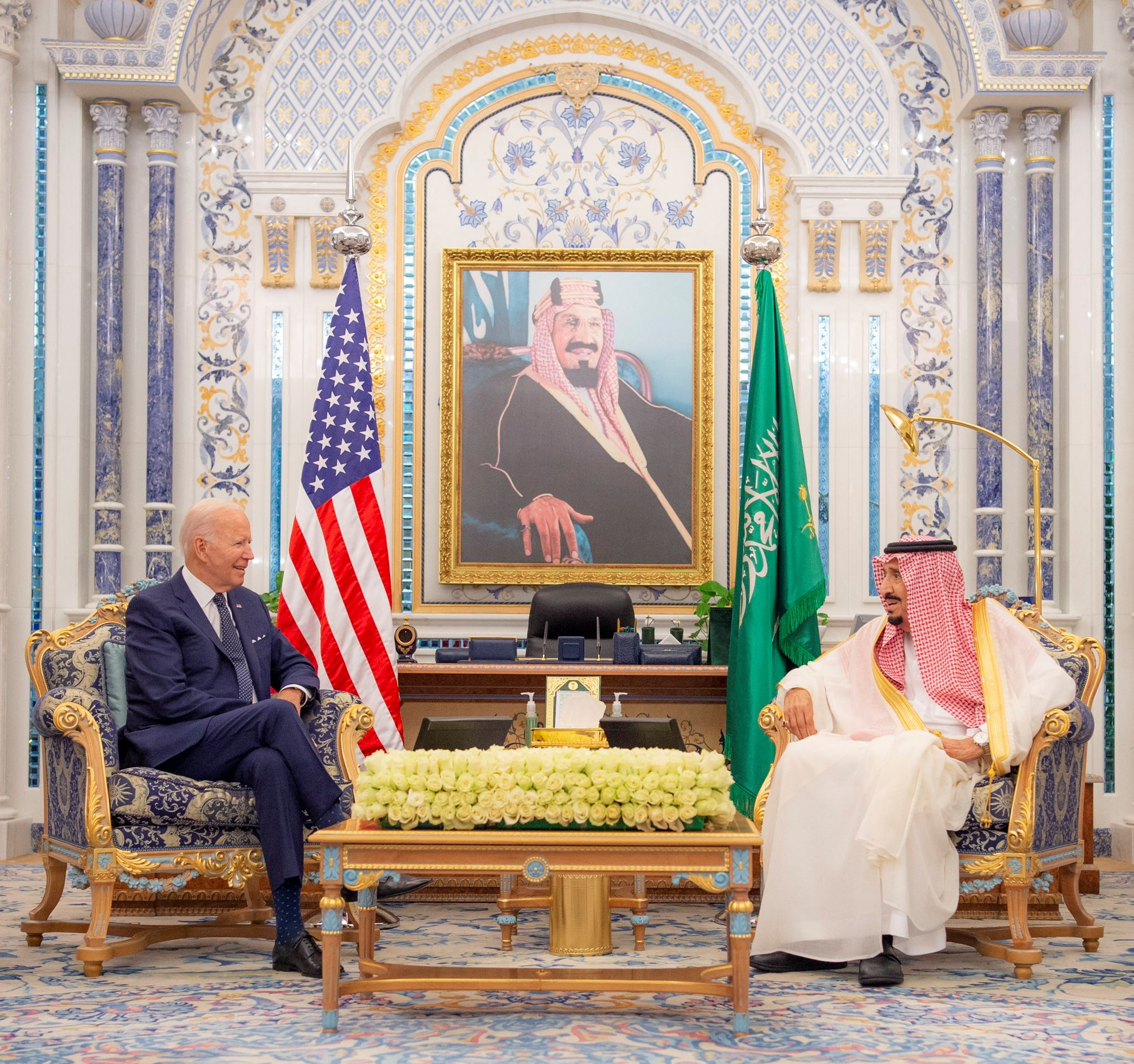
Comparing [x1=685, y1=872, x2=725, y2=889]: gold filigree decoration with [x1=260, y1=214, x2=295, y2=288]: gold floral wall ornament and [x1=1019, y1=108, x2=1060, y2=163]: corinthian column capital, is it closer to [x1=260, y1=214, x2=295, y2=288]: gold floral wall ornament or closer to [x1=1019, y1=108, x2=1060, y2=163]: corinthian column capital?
[x1=260, y1=214, x2=295, y2=288]: gold floral wall ornament

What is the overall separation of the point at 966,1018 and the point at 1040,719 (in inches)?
39.3

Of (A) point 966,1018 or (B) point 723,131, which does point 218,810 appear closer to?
(A) point 966,1018

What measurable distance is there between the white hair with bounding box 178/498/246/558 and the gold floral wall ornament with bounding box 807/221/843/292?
144 inches

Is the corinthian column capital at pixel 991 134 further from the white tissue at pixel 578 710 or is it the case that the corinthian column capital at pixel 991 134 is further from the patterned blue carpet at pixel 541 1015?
the white tissue at pixel 578 710

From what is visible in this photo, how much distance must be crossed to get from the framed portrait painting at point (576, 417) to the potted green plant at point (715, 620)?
0.99 ft

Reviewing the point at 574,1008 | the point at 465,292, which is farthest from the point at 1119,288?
the point at 574,1008

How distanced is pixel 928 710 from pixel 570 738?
1368 millimetres

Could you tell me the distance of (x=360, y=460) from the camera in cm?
550

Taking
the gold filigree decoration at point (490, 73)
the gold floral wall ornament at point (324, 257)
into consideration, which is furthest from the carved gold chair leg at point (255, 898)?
the gold floral wall ornament at point (324, 257)

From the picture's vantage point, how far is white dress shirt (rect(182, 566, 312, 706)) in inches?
169

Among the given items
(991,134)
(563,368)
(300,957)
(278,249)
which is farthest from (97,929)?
(991,134)

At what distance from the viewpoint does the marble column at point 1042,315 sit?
6.56 metres

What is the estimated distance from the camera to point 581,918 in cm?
400

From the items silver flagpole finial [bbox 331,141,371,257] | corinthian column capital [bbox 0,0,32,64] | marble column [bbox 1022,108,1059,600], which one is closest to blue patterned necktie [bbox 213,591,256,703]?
silver flagpole finial [bbox 331,141,371,257]
